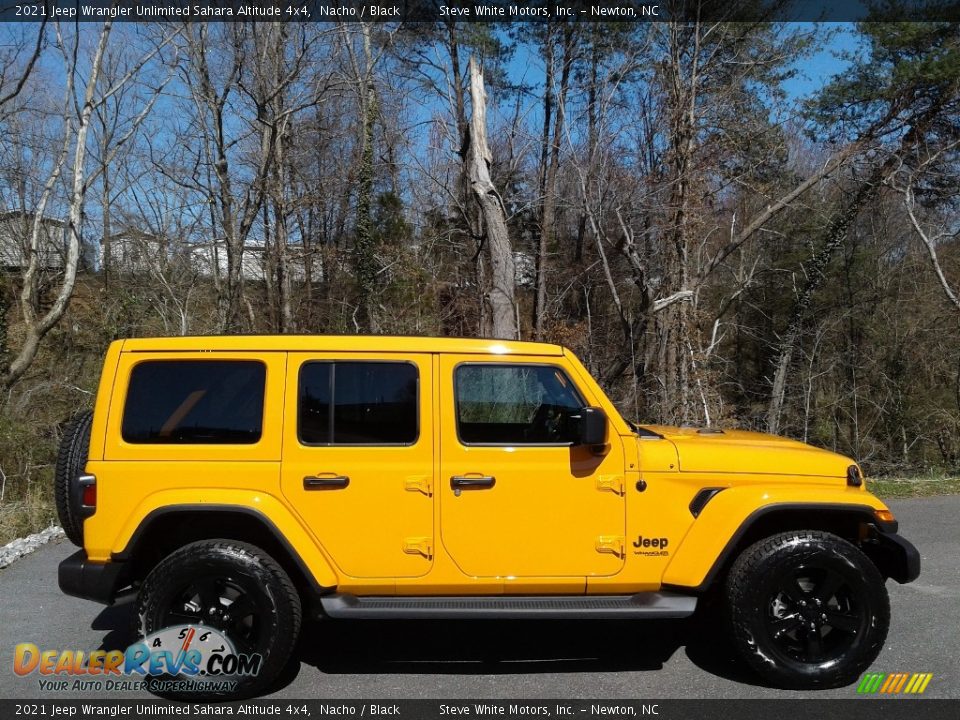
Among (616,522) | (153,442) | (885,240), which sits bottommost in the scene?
(616,522)

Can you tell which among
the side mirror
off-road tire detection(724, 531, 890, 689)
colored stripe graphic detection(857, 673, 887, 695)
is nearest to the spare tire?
the side mirror

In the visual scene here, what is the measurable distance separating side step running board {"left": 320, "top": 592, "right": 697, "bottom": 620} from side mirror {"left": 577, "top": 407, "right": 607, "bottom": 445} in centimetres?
86

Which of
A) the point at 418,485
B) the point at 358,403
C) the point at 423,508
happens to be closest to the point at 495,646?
the point at 423,508

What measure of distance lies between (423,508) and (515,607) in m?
0.70

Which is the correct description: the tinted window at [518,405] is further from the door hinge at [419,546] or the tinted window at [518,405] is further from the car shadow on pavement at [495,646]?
the car shadow on pavement at [495,646]

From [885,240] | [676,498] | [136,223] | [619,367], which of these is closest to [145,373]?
[676,498]

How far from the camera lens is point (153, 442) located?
4031mm

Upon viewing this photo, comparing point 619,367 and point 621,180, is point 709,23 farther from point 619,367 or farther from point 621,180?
point 619,367

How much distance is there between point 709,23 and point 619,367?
717 cm

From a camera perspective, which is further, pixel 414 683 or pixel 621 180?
pixel 621 180

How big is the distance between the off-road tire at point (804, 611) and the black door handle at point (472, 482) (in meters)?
1.37

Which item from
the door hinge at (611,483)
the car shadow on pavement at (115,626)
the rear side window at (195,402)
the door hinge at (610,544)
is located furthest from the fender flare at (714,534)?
the car shadow on pavement at (115,626)

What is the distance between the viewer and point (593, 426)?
3.85 m

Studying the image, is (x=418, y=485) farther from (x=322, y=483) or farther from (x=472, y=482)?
(x=322, y=483)
